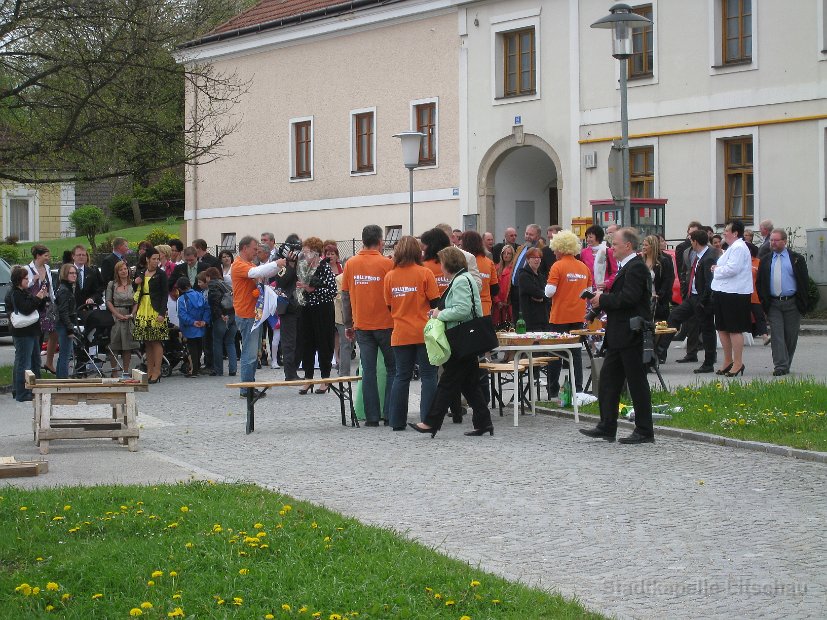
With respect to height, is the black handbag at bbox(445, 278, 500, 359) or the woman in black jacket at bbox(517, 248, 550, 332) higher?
the woman in black jacket at bbox(517, 248, 550, 332)

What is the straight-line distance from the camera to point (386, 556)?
7.29 m

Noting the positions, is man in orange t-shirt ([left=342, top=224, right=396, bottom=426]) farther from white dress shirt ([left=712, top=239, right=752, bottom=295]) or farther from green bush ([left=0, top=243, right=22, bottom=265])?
green bush ([left=0, top=243, right=22, bottom=265])

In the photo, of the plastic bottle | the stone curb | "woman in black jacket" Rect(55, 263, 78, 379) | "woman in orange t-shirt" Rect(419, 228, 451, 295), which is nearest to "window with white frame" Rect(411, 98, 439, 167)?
"woman in black jacket" Rect(55, 263, 78, 379)

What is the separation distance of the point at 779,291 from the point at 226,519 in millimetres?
11393

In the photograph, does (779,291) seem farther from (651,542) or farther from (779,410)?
(651,542)

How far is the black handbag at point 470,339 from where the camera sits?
12578 mm

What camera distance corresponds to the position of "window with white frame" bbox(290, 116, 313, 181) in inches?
1629

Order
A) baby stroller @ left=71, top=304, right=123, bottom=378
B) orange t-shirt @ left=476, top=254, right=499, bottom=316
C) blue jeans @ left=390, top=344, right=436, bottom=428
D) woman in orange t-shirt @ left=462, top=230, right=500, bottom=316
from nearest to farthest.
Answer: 1. blue jeans @ left=390, top=344, right=436, bottom=428
2. woman in orange t-shirt @ left=462, top=230, right=500, bottom=316
3. orange t-shirt @ left=476, top=254, right=499, bottom=316
4. baby stroller @ left=71, top=304, right=123, bottom=378

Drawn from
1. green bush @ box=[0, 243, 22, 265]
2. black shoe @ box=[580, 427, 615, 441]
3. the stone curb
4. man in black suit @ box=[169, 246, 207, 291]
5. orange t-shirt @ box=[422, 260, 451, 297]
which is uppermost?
green bush @ box=[0, 243, 22, 265]

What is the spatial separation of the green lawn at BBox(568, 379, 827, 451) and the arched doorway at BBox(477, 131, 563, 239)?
774 inches

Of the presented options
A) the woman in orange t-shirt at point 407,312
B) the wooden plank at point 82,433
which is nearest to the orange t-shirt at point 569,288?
the woman in orange t-shirt at point 407,312

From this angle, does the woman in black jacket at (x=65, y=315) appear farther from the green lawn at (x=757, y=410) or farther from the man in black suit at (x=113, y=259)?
the green lawn at (x=757, y=410)

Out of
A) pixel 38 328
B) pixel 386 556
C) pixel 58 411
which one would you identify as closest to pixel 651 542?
pixel 386 556

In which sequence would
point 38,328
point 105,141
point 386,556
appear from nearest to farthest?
point 386,556 < point 38,328 < point 105,141
